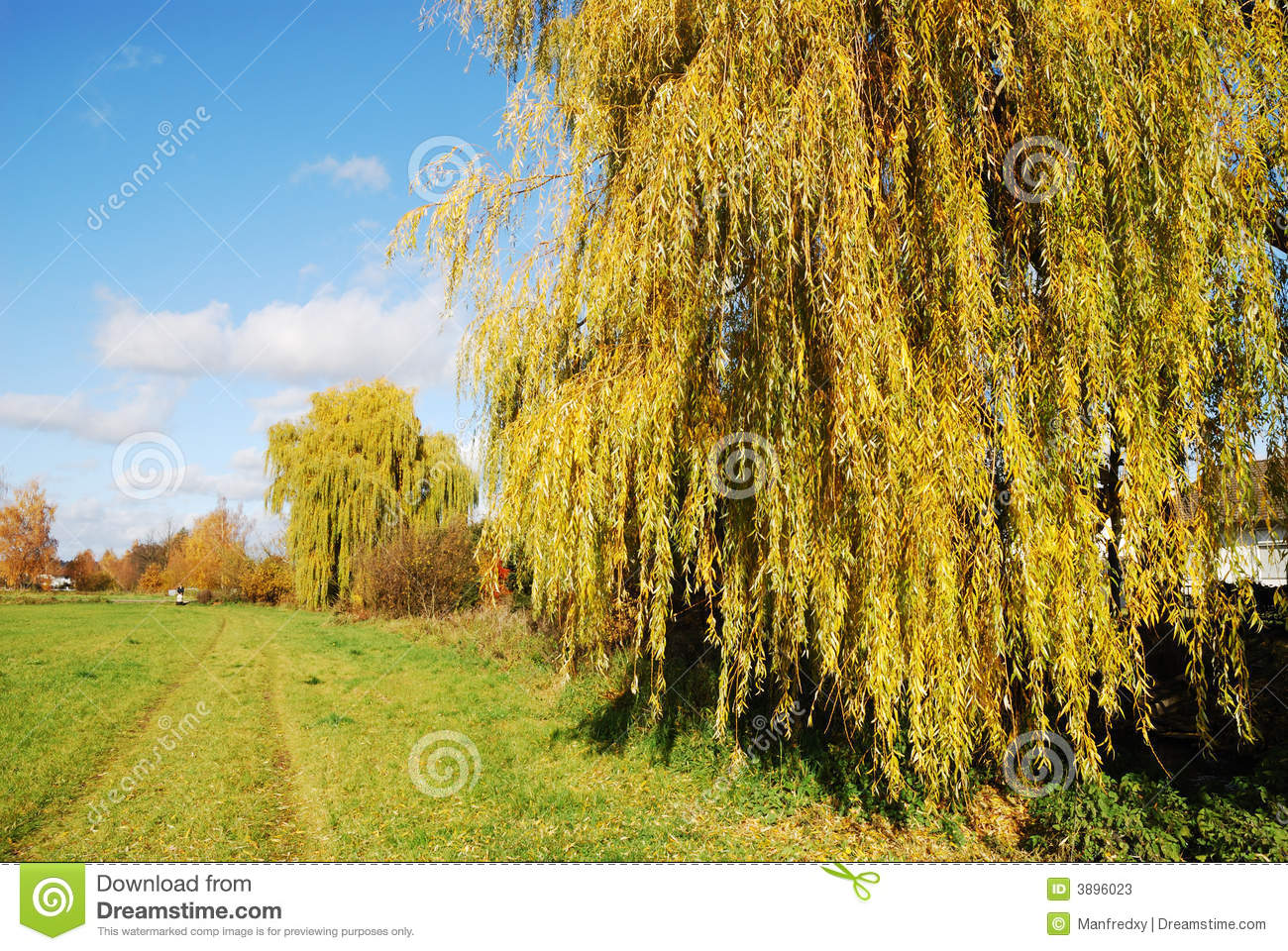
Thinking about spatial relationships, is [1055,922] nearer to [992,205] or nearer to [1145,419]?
[1145,419]

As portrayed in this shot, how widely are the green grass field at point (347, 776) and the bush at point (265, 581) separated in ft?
30.0

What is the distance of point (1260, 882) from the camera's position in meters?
3.21

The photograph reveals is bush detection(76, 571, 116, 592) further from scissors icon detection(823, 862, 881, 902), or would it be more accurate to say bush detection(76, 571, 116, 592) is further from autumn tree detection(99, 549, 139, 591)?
scissors icon detection(823, 862, 881, 902)

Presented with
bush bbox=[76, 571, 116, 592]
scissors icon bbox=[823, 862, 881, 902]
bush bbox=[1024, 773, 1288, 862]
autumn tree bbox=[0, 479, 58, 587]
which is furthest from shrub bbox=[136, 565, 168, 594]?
bush bbox=[1024, 773, 1288, 862]

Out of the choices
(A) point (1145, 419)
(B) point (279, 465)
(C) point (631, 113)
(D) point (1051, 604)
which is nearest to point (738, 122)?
(C) point (631, 113)

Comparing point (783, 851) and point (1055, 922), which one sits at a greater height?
point (1055, 922)

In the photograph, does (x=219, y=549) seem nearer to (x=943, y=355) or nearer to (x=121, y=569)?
(x=121, y=569)

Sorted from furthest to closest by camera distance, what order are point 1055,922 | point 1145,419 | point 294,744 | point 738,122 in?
point 294,744
point 738,122
point 1145,419
point 1055,922

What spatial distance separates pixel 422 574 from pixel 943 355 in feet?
45.1

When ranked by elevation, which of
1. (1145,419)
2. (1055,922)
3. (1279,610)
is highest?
(1145,419)

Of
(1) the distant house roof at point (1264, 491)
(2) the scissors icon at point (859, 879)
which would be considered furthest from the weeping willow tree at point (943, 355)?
(2) the scissors icon at point (859, 879)

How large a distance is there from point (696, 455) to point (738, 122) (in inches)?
86.1

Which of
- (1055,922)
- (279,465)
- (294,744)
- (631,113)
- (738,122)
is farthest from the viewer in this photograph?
(279,465)

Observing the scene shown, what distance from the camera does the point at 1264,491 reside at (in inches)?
153
